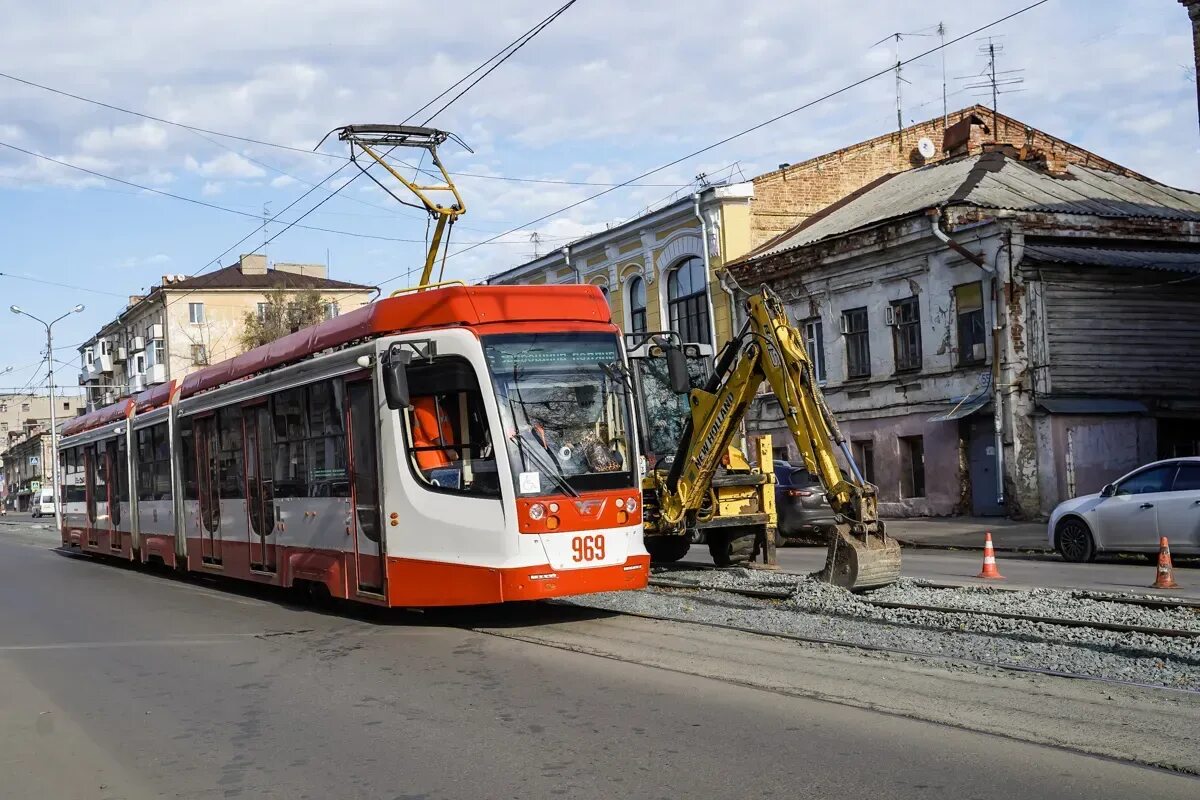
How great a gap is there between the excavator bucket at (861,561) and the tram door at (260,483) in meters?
6.53

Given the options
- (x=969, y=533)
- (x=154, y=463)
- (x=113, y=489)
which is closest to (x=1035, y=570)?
(x=969, y=533)

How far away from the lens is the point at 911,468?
29.8 meters

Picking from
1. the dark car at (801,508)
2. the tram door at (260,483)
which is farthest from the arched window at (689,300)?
the tram door at (260,483)

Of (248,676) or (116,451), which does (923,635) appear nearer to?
(248,676)

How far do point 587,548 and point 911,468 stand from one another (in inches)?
773

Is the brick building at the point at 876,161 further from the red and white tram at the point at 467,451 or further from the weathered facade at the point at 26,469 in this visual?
the weathered facade at the point at 26,469

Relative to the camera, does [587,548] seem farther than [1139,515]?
No

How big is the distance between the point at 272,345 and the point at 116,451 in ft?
31.1

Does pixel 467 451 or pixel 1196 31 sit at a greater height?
pixel 1196 31

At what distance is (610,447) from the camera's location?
11930 millimetres

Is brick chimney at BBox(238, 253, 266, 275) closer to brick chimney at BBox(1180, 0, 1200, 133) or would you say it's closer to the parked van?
the parked van

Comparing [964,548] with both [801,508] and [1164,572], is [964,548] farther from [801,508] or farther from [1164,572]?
[1164,572]

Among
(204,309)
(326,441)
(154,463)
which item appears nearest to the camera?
(326,441)

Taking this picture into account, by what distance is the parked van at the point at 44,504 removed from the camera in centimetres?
9525
